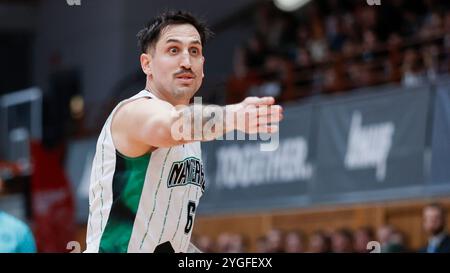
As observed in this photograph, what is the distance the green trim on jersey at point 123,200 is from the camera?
4863mm

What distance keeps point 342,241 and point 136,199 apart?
9.32 metres

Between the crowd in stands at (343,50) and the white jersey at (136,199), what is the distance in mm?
10433

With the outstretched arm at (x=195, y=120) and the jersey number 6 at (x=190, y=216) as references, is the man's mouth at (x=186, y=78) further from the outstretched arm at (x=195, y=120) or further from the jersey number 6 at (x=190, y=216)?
the jersey number 6 at (x=190, y=216)

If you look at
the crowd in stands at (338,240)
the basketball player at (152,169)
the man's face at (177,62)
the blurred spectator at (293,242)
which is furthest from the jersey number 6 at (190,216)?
the blurred spectator at (293,242)

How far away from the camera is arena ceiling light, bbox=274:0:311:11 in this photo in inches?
859

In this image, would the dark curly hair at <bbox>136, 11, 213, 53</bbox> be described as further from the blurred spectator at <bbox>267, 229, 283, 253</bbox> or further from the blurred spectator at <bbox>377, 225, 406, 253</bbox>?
the blurred spectator at <bbox>267, 229, 283, 253</bbox>

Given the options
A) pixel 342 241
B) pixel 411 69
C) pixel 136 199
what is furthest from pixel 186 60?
pixel 411 69

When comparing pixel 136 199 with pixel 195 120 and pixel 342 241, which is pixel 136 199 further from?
pixel 342 241

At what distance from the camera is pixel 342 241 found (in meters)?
14.0

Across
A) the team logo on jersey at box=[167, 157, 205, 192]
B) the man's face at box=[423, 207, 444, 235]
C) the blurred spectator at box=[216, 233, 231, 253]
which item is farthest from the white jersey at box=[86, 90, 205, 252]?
the blurred spectator at box=[216, 233, 231, 253]

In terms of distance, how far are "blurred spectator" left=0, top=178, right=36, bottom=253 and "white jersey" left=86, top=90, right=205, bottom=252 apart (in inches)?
60.6

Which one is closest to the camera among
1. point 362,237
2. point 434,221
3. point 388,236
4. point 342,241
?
point 434,221

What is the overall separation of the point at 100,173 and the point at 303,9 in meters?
17.4

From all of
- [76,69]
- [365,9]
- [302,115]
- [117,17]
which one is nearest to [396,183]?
[302,115]
